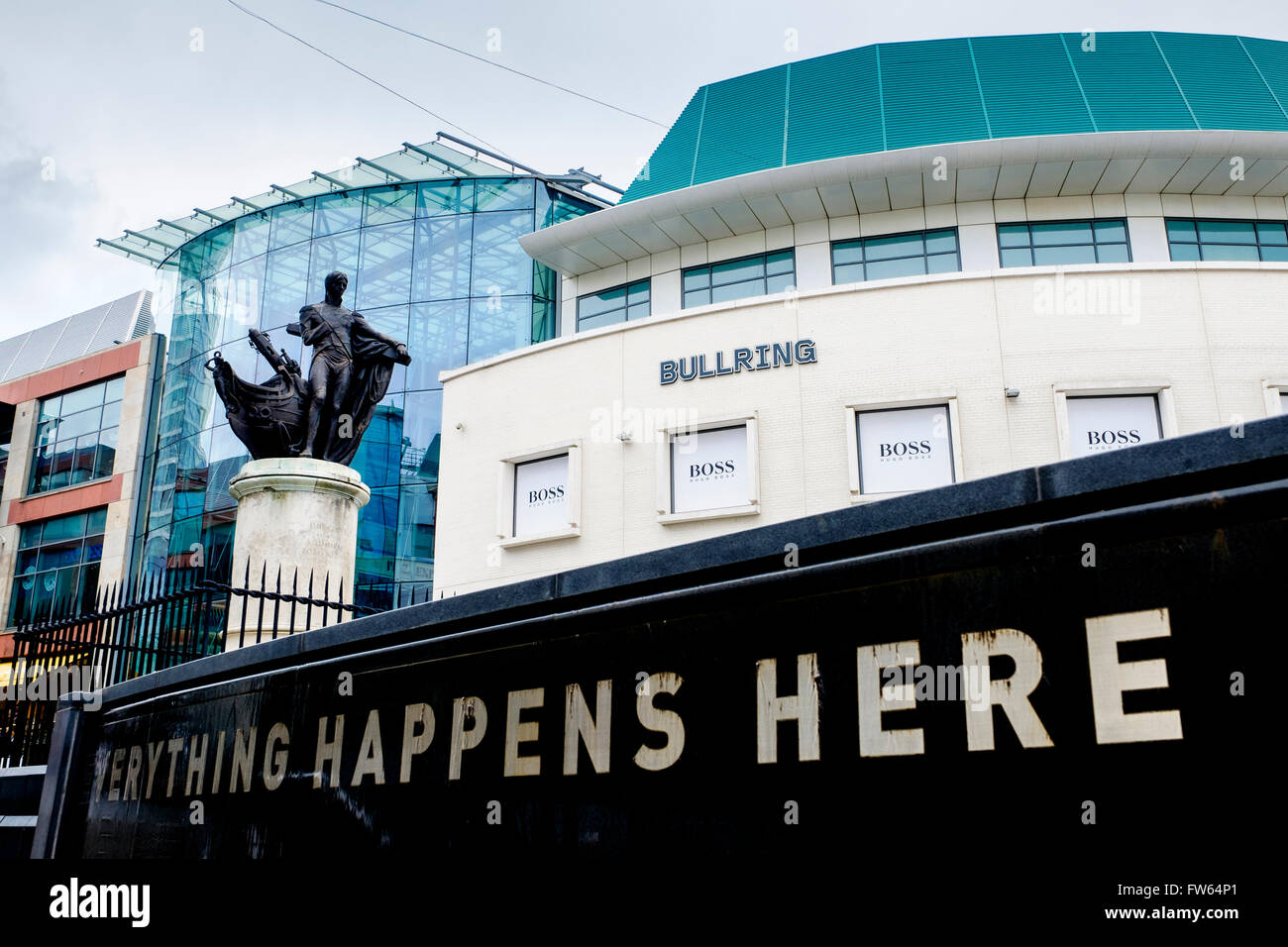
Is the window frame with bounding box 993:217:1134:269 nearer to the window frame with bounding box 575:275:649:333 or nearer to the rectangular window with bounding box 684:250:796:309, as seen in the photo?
the rectangular window with bounding box 684:250:796:309

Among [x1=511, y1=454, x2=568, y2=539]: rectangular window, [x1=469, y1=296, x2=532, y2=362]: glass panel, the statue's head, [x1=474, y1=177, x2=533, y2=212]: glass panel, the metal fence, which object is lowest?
the metal fence

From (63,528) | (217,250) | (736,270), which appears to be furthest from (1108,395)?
(63,528)

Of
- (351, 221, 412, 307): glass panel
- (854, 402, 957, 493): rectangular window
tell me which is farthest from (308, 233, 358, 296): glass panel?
(854, 402, 957, 493): rectangular window

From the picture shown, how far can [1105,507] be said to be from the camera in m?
2.95

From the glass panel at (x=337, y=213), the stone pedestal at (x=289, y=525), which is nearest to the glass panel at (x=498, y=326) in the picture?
the glass panel at (x=337, y=213)

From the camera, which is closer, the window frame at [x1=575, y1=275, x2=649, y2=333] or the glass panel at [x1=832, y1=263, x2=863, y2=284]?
the glass panel at [x1=832, y1=263, x2=863, y2=284]

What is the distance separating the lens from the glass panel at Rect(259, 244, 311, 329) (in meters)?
34.1

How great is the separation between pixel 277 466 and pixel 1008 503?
26.9 ft

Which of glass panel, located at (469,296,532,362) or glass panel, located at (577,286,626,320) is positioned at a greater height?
glass panel, located at (469,296,532,362)

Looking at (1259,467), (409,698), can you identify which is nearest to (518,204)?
(409,698)

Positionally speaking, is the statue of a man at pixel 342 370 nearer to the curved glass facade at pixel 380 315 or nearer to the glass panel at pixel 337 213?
the curved glass facade at pixel 380 315

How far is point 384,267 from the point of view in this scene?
1297 inches

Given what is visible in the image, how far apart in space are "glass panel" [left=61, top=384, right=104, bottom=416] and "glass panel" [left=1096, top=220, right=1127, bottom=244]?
33.9 metres

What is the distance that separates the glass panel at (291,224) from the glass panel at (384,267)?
234 cm
